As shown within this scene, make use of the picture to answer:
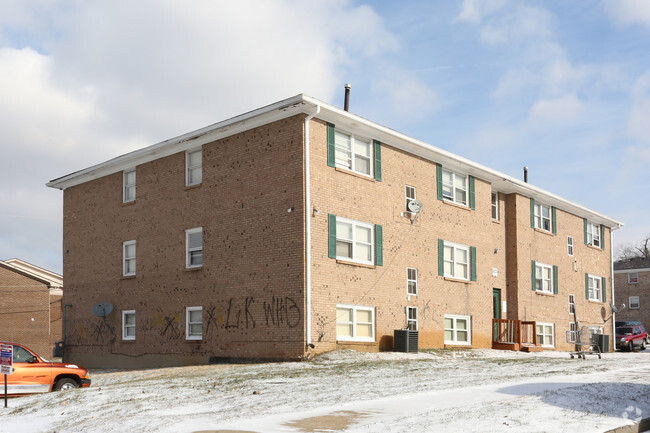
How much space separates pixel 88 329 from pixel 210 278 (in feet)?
25.8

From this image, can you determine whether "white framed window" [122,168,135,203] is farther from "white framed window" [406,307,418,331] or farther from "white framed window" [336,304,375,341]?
"white framed window" [406,307,418,331]

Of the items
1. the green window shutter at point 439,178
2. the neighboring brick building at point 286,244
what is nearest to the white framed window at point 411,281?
the neighboring brick building at point 286,244

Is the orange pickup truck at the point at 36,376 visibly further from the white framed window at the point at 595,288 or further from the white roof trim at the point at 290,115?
the white framed window at the point at 595,288

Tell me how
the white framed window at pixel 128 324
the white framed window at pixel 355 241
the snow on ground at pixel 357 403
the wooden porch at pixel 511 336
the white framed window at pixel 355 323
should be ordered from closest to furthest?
the snow on ground at pixel 357 403 → the white framed window at pixel 355 323 → the white framed window at pixel 355 241 → the white framed window at pixel 128 324 → the wooden porch at pixel 511 336

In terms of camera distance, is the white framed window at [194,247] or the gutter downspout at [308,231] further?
the white framed window at [194,247]

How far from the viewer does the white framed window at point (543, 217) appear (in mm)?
34094

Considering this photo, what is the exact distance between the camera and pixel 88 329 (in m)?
28.5

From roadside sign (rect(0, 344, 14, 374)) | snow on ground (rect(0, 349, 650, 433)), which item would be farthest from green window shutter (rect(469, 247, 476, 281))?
roadside sign (rect(0, 344, 14, 374))

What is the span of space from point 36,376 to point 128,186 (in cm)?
1293

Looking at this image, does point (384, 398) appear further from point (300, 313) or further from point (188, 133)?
point (188, 133)

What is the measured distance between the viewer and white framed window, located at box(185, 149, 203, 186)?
24828 millimetres

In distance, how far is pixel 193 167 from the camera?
25.1m

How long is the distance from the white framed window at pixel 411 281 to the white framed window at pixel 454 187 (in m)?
3.76

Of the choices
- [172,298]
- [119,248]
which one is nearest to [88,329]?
[119,248]
